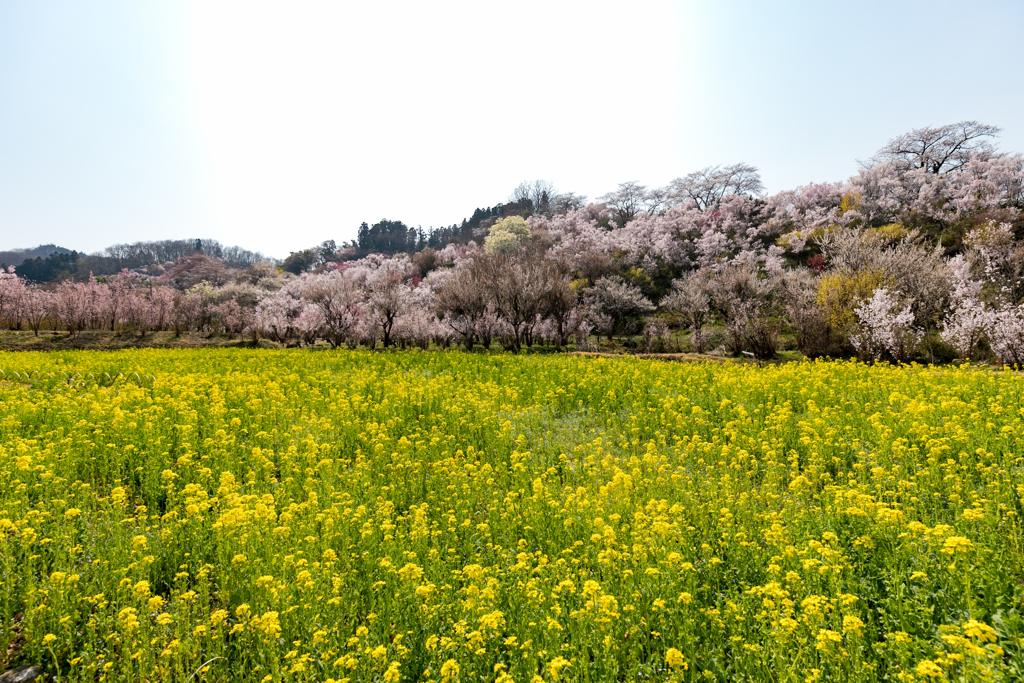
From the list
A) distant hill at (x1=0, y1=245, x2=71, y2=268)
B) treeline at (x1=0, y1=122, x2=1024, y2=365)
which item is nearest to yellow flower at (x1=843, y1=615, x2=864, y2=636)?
treeline at (x1=0, y1=122, x2=1024, y2=365)

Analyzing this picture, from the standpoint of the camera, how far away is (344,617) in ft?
13.1

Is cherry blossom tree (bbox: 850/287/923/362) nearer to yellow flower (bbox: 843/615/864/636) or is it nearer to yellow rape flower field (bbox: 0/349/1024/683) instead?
yellow rape flower field (bbox: 0/349/1024/683)

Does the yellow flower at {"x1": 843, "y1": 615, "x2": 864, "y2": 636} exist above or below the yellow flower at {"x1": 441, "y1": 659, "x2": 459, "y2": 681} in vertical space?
above

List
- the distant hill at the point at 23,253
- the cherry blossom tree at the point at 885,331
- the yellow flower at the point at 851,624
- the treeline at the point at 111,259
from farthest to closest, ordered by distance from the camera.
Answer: the distant hill at the point at 23,253, the treeline at the point at 111,259, the cherry blossom tree at the point at 885,331, the yellow flower at the point at 851,624

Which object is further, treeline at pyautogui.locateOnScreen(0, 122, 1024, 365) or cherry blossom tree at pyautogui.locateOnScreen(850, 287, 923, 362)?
treeline at pyautogui.locateOnScreen(0, 122, 1024, 365)

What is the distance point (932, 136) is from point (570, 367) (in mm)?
65706

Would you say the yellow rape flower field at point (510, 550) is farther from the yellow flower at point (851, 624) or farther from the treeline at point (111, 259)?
the treeline at point (111, 259)

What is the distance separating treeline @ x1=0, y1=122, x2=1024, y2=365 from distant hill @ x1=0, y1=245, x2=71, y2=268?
358ft

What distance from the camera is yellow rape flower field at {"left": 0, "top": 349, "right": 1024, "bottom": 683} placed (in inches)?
131

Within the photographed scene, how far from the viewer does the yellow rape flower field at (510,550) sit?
131 inches

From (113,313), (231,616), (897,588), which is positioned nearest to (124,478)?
(231,616)

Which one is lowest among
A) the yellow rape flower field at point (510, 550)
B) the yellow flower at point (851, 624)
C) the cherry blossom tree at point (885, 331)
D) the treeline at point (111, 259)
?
the yellow rape flower field at point (510, 550)

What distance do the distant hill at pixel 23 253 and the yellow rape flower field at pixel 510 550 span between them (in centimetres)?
16658

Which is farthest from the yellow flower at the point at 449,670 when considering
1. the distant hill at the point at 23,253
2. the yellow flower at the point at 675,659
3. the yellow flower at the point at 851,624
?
the distant hill at the point at 23,253
